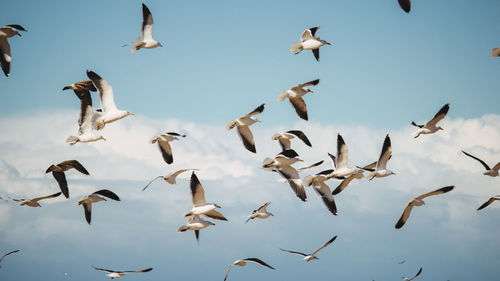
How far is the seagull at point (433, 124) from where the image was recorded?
75.8 ft

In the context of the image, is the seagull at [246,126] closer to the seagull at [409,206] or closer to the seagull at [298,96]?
the seagull at [298,96]

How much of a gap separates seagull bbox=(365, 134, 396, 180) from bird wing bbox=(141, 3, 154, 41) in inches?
424

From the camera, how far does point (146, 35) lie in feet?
80.0

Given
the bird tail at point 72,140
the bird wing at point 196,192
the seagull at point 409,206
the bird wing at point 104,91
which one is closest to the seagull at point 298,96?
the bird wing at point 196,192

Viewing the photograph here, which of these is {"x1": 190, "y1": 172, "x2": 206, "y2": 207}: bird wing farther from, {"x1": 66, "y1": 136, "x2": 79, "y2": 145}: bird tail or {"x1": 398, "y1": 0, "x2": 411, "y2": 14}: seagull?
A: {"x1": 398, "y1": 0, "x2": 411, "y2": 14}: seagull

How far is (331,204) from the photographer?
22281mm

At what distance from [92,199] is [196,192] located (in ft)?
16.3

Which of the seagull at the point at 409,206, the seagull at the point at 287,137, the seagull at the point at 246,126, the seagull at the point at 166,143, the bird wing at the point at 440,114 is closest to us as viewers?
the seagull at the point at 409,206

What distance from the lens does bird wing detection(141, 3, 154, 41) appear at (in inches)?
955

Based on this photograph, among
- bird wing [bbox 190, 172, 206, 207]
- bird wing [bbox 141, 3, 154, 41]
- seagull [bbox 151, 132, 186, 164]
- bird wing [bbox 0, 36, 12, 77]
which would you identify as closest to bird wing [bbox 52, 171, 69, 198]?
seagull [bbox 151, 132, 186, 164]

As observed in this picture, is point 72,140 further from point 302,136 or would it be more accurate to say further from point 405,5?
point 405,5

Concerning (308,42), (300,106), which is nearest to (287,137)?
(300,106)

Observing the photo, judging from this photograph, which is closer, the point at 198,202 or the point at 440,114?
the point at 198,202

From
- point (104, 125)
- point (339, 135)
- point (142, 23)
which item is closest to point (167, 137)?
point (104, 125)
